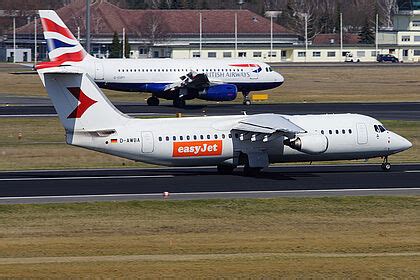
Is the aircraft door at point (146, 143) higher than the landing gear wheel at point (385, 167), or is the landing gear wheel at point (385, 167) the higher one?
the aircraft door at point (146, 143)

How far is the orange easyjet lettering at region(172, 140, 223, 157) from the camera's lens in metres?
40.2

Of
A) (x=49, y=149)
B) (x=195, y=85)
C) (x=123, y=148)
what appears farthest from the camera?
(x=195, y=85)

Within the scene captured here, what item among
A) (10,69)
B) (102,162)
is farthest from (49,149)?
(10,69)

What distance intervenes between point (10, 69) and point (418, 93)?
55.4 meters

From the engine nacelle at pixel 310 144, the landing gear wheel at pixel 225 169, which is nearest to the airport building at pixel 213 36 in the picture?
the landing gear wheel at pixel 225 169

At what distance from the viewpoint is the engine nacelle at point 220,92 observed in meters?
72.9

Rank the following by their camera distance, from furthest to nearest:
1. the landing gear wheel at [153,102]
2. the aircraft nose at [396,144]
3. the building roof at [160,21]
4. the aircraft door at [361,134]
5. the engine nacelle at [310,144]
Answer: the building roof at [160,21], the landing gear wheel at [153,102], the aircraft nose at [396,144], the aircraft door at [361,134], the engine nacelle at [310,144]

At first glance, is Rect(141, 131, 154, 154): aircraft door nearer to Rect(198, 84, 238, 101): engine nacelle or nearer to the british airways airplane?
the british airways airplane

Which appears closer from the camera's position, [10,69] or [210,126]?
[210,126]

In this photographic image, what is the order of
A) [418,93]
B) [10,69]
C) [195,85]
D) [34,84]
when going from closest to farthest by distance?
1. [195,85]
2. [418,93]
3. [34,84]
4. [10,69]

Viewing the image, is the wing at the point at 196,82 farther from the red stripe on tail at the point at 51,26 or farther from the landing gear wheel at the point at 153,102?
the red stripe on tail at the point at 51,26

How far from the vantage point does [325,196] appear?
35.8m

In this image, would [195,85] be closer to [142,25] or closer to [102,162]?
[102,162]

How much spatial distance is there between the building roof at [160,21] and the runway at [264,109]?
87.6 m
